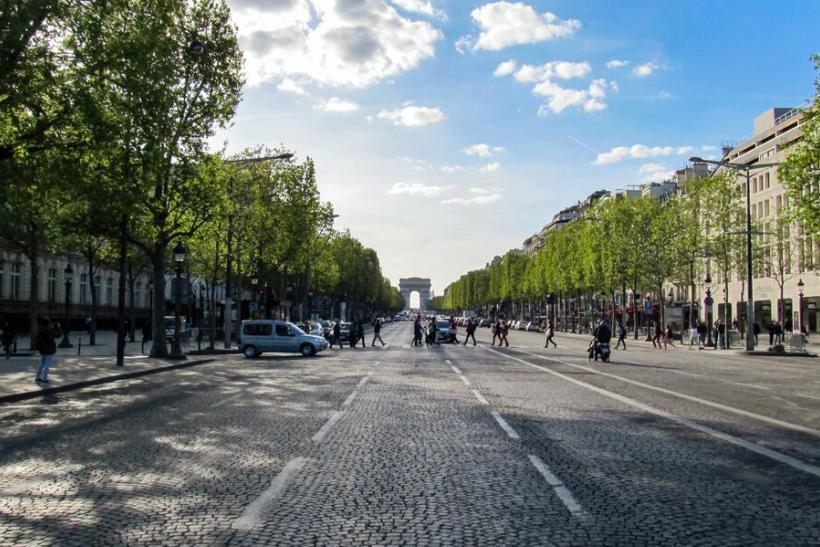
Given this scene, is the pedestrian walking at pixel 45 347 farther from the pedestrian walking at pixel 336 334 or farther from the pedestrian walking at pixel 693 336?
the pedestrian walking at pixel 693 336

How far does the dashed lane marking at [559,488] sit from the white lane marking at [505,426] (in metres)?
1.73

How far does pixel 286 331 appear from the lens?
4122 centimetres

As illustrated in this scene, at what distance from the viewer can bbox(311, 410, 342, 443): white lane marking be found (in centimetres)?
1153

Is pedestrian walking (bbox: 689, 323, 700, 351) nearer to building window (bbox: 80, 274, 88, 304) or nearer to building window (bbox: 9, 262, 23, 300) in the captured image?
building window (bbox: 9, 262, 23, 300)

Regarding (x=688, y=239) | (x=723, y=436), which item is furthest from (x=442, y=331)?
(x=723, y=436)

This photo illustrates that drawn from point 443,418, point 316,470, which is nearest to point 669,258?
point 443,418

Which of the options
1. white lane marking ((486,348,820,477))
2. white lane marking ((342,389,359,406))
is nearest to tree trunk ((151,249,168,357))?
white lane marking ((342,389,359,406))

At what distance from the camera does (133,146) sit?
30844 mm

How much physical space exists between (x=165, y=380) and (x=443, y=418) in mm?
13882

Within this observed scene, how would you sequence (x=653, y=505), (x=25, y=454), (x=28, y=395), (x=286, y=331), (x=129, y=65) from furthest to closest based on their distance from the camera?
1. (x=286, y=331)
2. (x=129, y=65)
3. (x=28, y=395)
4. (x=25, y=454)
5. (x=653, y=505)

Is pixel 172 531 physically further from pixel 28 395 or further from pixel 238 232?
pixel 238 232

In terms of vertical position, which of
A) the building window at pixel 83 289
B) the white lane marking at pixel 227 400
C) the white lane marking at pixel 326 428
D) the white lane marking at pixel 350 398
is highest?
the building window at pixel 83 289

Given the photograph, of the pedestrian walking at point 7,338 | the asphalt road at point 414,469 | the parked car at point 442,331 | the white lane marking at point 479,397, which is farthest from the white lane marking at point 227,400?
the parked car at point 442,331

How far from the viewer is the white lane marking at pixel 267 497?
6.63m
